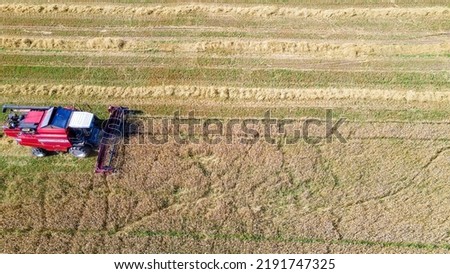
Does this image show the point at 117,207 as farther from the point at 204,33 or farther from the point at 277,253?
the point at 204,33

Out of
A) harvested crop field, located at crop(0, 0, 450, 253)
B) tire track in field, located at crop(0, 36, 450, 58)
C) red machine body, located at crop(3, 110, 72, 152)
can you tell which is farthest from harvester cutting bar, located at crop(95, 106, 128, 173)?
tire track in field, located at crop(0, 36, 450, 58)

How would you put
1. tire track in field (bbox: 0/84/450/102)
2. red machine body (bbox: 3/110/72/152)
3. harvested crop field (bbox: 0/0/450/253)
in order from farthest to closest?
tire track in field (bbox: 0/84/450/102) → red machine body (bbox: 3/110/72/152) → harvested crop field (bbox: 0/0/450/253)

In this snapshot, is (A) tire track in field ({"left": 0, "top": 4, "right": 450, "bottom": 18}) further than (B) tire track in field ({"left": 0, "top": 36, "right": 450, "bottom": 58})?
Yes

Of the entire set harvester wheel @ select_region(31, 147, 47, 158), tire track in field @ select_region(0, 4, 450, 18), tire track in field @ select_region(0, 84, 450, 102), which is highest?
tire track in field @ select_region(0, 4, 450, 18)

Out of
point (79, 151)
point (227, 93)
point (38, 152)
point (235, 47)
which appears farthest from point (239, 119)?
point (38, 152)

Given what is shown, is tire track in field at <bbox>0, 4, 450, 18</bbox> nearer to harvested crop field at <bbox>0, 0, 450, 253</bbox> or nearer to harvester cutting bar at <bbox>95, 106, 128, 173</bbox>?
harvested crop field at <bbox>0, 0, 450, 253</bbox>

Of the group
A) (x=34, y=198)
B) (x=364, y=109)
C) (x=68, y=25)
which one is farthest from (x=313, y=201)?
(x=68, y=25)

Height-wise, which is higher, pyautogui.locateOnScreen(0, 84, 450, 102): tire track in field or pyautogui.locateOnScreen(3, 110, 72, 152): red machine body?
pyautogui.locateOnScreen(0, 84, 450, 102): tire track in field

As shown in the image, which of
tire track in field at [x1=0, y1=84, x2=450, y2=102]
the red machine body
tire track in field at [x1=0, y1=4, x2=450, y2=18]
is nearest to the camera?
the red machine body
